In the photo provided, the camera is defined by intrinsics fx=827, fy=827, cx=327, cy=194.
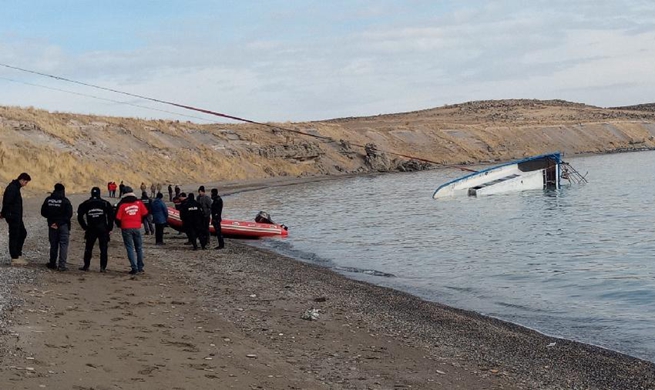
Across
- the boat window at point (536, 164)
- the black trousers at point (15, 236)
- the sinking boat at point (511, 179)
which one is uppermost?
the boat window at point (536, 164)

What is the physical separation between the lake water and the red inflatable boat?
47 cm

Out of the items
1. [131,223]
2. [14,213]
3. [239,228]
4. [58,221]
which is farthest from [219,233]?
[14,213]

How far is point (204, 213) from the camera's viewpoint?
66.2ft

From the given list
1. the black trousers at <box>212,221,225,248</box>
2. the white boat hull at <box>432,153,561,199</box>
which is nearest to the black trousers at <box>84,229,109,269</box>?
the black trousers at <box>212,221,225,248</box>

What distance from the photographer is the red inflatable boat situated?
2471cm

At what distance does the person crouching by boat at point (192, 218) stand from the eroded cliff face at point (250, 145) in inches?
930

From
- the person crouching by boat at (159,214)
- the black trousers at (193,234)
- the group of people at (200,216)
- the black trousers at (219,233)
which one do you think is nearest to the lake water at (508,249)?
the black trousers at (219,233)

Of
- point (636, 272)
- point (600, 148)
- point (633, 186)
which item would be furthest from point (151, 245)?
point (600, 148)

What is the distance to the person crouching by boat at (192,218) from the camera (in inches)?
787

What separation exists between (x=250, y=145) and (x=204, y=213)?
53.9 m

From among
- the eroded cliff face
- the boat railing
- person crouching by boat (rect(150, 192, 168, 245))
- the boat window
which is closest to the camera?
person crouching by boat (rect(150, 192, 168, 245))

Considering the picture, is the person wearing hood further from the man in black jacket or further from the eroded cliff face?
the eroded cliff face

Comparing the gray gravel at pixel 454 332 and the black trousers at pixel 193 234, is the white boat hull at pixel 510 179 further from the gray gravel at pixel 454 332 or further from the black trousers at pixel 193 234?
the gray gravel at pixel 454 332

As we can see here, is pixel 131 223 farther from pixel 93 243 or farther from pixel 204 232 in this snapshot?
pixel 204 232
